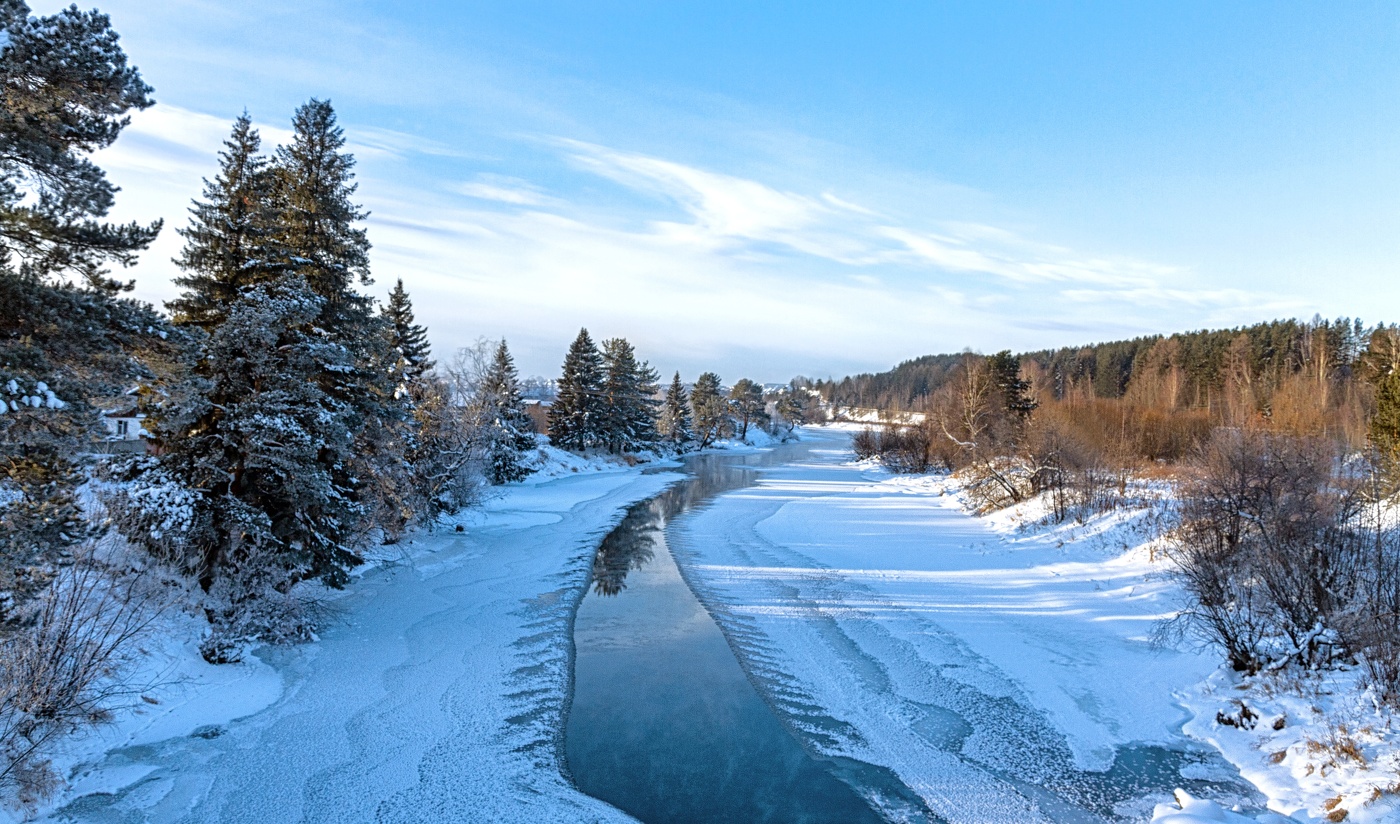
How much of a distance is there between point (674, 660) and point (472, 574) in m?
6.79

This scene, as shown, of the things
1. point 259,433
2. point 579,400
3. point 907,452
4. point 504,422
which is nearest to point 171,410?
point 259,433

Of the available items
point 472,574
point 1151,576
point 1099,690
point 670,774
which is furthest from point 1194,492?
point 472,574

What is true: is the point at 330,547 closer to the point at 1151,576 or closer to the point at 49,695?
the point at 49,695

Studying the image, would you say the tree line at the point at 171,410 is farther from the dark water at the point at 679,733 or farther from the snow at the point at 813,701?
the dark water at the point at 679,733

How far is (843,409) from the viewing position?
488ft

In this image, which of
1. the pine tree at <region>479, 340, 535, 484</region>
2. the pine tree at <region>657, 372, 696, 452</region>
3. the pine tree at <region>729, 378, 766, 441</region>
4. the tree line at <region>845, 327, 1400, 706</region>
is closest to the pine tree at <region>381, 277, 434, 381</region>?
the pine tree at <region>479, 340, 535, 484</region>

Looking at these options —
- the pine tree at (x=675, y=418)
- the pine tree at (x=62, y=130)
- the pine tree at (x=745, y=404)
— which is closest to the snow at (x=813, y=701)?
the pine tree at (x=62, y=130)

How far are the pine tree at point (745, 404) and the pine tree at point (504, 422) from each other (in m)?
39.1

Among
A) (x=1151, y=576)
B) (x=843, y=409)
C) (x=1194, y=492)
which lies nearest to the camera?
(x=1194, y=492)

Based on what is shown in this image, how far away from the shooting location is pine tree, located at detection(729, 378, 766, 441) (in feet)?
247

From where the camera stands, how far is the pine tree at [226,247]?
34.5 ft

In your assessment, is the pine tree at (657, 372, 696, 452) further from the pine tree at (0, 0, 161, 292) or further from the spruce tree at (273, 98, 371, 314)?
the pine tree at (0, 0, 161, 292)

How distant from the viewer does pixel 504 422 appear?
31266 millimetres

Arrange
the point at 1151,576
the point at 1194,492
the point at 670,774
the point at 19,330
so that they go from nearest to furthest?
the point at 19,330, the point at 670,774, the point at 1194,492, the point at 1151,576
